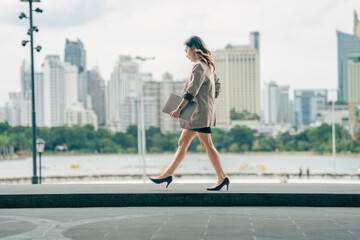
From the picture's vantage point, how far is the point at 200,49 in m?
10.4

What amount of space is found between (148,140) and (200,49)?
145 metres

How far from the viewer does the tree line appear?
146m

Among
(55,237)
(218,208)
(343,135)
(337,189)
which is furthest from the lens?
(343,135)

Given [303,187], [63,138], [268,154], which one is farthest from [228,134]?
[303,187]

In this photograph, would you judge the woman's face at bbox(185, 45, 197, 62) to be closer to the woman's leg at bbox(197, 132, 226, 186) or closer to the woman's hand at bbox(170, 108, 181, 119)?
the woman's hand at bbox(170, 108, 181, 119)

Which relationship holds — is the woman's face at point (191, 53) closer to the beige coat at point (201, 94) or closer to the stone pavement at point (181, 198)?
the beige coat at point (201, 94)

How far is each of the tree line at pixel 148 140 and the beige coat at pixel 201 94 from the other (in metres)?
135

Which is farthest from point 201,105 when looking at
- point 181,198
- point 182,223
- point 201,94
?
point 182,223

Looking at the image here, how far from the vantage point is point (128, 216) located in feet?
27.7

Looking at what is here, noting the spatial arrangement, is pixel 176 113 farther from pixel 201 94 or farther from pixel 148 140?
pixel 148 140

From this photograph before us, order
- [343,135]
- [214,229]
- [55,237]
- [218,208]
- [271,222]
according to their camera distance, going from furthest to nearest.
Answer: [343,135] → [218,208] → [271,222] → [214,229] → [55,237]

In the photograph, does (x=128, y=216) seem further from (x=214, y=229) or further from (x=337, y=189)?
(x=337, y=189)

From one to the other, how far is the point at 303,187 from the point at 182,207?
245cm

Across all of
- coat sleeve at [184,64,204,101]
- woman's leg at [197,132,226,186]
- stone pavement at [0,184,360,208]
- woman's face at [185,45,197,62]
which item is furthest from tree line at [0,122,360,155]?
stone pavement at [0,184,360,208]
